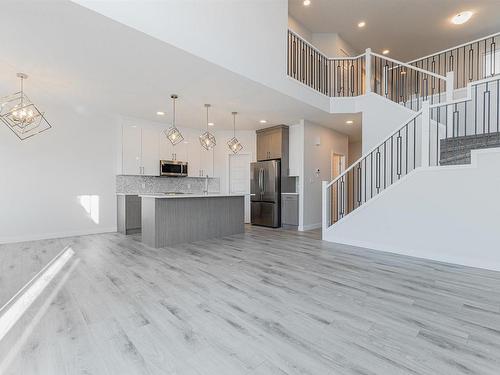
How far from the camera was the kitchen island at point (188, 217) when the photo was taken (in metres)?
4.36

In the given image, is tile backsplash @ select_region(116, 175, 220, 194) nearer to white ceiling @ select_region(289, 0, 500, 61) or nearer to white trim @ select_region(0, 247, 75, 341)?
white trim @ select_region(0, 247, 75, 341)

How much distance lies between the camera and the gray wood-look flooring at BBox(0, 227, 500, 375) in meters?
1.49

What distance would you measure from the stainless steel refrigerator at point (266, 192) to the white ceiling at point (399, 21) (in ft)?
12.6

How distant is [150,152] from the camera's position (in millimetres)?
6340

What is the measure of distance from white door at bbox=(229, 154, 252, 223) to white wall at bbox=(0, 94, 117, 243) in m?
3.20

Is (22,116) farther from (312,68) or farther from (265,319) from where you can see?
(312,68)

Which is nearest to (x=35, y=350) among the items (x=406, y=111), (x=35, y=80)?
(x=35, y=80)

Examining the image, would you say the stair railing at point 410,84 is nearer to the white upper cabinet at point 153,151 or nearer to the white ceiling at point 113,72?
the white ceiling at point 113,72

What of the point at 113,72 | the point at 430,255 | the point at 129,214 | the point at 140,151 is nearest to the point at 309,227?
the point at 430,255

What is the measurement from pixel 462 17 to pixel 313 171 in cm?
519

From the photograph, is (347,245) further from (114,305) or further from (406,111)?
(114,305)

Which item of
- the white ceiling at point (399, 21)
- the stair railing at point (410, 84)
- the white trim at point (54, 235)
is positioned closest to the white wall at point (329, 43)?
the white ceiling at point (399, 21)

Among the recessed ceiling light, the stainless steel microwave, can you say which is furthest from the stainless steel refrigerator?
the recessed ceiling light

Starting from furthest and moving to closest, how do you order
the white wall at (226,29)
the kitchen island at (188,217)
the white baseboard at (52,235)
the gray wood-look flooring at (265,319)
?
the white baseboard at (52,235), the kitchen island at (188,217), the white wall at (226,29), the gray wood-look flooring at (265,319)
